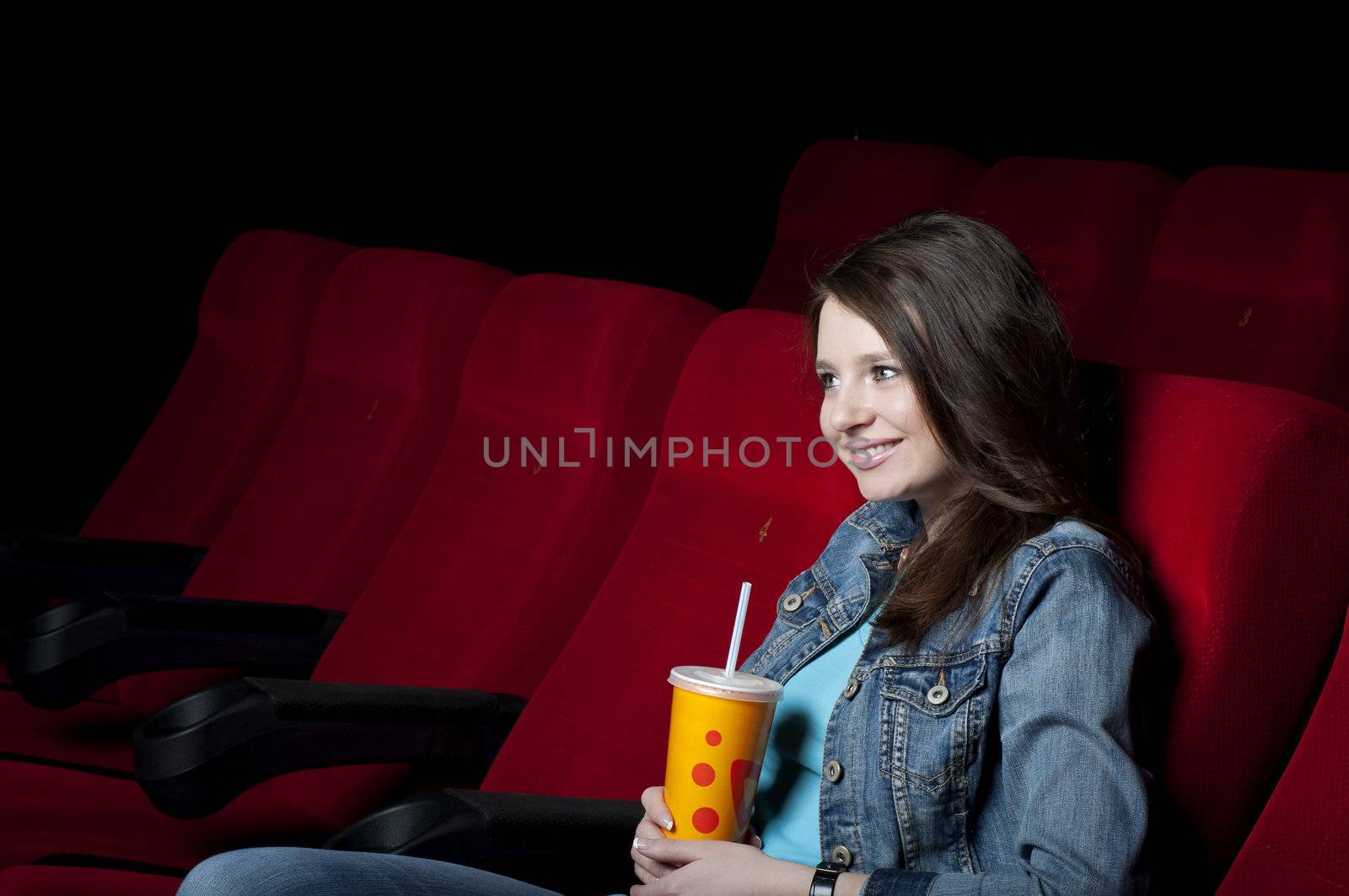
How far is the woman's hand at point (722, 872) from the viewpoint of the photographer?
3.26 feet

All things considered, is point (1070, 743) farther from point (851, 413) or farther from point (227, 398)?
point (227, 398)

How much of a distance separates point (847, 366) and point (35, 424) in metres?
3.00

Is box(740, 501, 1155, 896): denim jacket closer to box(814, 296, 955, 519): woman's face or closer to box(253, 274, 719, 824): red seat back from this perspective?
box(814, 296, 955, 519): woman's face

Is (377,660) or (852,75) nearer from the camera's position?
(377,660)

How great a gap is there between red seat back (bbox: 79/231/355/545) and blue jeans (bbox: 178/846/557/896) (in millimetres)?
1631

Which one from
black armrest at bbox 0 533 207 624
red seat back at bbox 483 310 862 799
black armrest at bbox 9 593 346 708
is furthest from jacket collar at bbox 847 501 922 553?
black armrest at bbox 0 533 207 624

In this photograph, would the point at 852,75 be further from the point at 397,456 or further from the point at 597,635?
the point at 597,635

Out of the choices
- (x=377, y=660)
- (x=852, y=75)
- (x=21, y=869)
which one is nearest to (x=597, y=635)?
(x=377, y=660)

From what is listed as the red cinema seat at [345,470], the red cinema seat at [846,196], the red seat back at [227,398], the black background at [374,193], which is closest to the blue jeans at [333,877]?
the red cinema seat at [345,470]

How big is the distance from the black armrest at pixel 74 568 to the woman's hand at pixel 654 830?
1503mm

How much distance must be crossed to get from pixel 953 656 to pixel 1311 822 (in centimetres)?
24

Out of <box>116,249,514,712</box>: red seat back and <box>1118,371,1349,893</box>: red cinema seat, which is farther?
<box>116,249,514,712</box>: red seat back

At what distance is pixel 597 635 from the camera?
162 cm

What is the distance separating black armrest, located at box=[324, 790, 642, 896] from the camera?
1.21 meters
